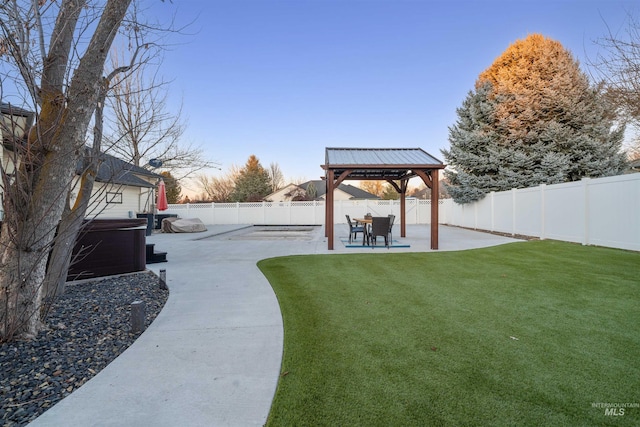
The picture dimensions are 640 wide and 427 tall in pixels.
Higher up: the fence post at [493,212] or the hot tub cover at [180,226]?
the fence post at [493,212]

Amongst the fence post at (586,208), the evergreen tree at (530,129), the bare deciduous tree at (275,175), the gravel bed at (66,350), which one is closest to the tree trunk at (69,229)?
the gravel bed at (66,350)

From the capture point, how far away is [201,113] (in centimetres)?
1333

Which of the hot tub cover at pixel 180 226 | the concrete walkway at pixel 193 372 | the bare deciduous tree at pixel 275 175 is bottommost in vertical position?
the concrete walkway at pixel 193 372

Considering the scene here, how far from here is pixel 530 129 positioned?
15.1m

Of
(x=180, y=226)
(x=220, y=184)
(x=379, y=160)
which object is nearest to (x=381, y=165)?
(x=379, y=160)

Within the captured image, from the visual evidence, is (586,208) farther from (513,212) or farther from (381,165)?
(381,165)

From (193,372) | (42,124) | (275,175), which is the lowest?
(193,372)

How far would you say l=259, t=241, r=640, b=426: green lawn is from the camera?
6.21ft

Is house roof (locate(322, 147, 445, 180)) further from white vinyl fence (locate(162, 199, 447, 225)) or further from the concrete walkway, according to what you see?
white vinyl fence (locate(162, 199, 447, 225))

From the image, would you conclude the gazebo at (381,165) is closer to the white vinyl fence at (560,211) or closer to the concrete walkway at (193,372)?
the white vinyl fence at (560,211)

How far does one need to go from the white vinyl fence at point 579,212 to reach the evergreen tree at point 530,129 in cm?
261

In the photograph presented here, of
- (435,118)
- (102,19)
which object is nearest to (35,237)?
(102,19)

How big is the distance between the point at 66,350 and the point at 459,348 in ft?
11.5

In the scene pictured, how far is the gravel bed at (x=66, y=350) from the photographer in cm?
204
